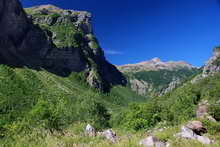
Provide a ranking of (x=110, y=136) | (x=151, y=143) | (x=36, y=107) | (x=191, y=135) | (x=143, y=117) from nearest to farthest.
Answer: (x=151, y=143)
(x=191, y=135)
(x=110, y=136)
(x=143, y=117)
(x=36, y=107)

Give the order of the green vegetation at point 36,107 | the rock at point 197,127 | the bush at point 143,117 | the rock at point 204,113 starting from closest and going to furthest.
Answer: the rock at point 197,127, the rock at point 204,113, the green vegetation at point 36,107, the bush at point 143,117

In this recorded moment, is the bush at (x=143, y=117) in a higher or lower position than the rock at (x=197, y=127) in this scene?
lower

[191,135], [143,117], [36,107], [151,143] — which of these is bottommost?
[36,107]

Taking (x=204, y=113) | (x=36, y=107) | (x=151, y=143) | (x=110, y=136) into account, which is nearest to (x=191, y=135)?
(x=151, y=143)

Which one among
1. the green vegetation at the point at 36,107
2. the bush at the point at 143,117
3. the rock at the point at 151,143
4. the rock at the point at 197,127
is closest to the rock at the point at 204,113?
the rock at the point at 197,127

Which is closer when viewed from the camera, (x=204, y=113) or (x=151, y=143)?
(x=151, y=143)

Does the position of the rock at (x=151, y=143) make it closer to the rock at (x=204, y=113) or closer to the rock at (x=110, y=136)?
the rock at (x=110, y=136)

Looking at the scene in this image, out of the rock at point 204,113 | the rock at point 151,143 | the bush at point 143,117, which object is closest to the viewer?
the rock at point 151,143

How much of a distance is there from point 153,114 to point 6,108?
75529mm

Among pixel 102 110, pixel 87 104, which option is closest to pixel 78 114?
pixel 87 104

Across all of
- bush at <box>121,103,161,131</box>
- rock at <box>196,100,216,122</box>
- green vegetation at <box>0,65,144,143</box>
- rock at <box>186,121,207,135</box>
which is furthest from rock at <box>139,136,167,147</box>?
bush at <box>121,103,161,131</box>

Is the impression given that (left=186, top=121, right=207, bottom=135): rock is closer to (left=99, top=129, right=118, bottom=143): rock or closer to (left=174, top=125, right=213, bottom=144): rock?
(left=174, top=125, right=213, bottom=144): rock

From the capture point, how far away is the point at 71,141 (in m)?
8.91

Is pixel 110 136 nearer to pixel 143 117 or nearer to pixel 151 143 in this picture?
pixel 151 143
